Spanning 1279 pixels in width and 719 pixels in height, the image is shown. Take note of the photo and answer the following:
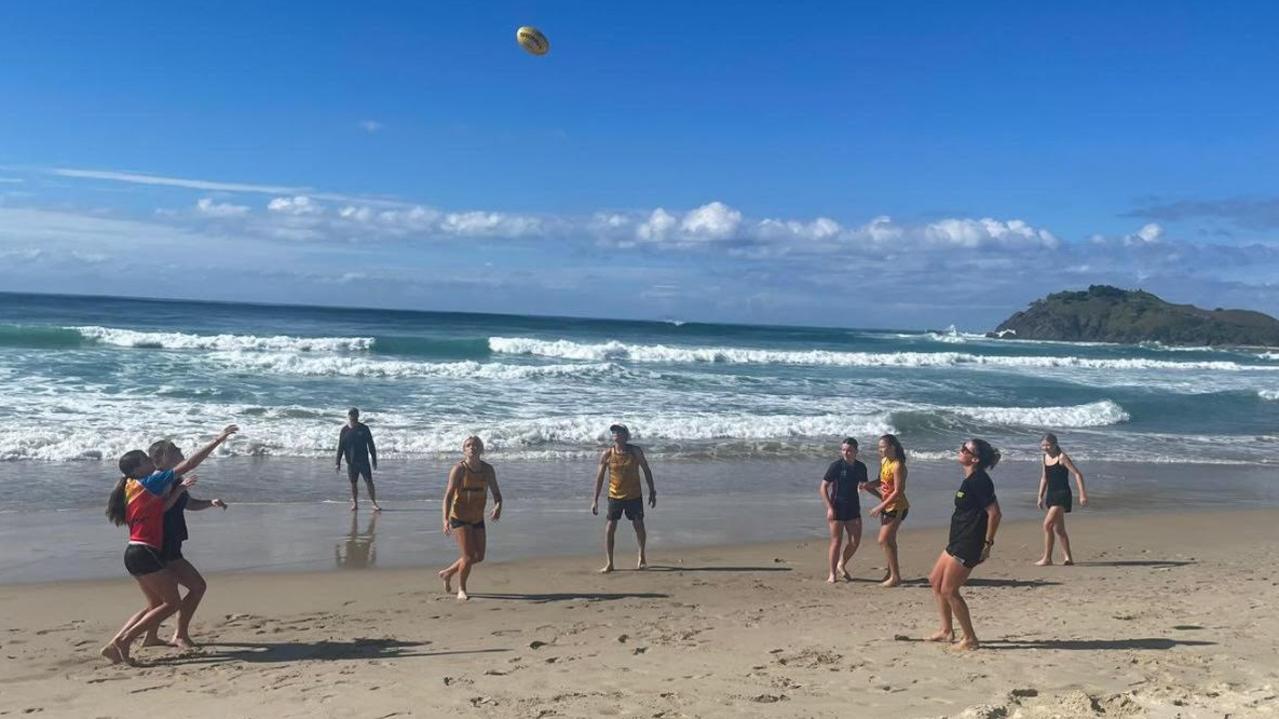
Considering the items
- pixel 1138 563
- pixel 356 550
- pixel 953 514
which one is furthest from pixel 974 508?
pixel 356 550

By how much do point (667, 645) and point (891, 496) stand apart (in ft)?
10.1

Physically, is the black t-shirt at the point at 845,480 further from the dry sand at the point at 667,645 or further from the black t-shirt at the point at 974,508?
the black t-shirt at the point at 974,508

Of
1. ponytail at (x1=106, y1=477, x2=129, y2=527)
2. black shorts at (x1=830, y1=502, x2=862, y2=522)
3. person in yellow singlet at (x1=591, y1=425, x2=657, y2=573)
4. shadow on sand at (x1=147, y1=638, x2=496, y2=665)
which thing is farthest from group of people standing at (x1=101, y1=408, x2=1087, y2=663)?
black shorts at (x1=830, y1=502, x2=862, y2=522)

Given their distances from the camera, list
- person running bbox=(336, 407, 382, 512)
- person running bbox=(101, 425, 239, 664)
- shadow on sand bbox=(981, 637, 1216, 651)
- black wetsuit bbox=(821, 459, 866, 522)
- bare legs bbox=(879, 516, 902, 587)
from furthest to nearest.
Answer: person running bbox=(336, 407, 382, 512)
black wetsuit bbox=(821, 459, 866, 522)
bare legs bbox=(879, 516, 902, 587)
shadow on sand bbox=(981, 637, 1216, 651)
person running bbox=(101, 425, 239, 664)

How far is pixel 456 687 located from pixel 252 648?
1.85 meters

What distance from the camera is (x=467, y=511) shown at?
8.57 meters

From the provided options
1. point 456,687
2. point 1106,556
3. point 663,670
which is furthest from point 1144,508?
point 456,687

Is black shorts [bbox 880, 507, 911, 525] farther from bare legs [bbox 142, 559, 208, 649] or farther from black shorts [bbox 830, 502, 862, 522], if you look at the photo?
bare legs [bbox 142, 559, 208, 649]

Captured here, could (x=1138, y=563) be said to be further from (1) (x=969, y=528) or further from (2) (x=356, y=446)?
(2) (x=356, y=446)

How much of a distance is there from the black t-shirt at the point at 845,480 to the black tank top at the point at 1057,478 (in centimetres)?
242

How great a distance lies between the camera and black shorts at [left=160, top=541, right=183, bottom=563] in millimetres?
6555

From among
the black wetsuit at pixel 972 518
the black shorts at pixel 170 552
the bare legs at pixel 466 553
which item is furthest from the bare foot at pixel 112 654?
the black wetsuit at pixel 972 518

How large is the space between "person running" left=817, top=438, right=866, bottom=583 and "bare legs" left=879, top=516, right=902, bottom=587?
16.4 inches

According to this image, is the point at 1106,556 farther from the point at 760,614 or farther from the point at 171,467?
the point at 171,467
